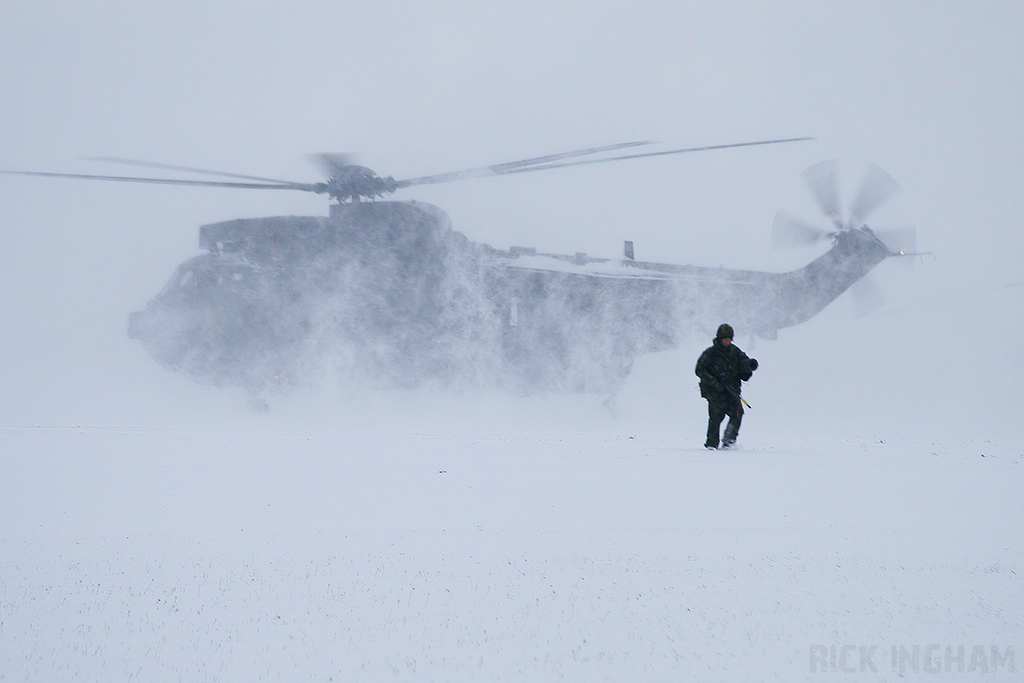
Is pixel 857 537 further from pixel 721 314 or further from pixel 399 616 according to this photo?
pixel 721 314

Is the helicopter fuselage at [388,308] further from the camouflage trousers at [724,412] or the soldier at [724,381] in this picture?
the camouflage trousers at [724,412]

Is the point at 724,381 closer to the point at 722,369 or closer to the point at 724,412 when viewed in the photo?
the point at 722,369

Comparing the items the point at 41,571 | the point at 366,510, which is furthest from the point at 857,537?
the point at 41,571

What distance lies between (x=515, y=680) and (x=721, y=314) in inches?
642

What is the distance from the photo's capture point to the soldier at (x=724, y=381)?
24.1 ft

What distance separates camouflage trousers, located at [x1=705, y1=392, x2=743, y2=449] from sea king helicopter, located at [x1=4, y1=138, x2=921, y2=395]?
5.92m

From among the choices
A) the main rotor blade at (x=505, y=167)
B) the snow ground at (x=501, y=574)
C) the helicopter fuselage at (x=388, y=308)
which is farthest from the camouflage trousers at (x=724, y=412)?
the helicopter fuselage at (x=388, y=308)

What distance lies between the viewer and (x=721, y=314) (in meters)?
17.8

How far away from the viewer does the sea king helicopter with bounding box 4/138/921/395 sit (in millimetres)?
13727

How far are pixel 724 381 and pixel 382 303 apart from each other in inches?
350

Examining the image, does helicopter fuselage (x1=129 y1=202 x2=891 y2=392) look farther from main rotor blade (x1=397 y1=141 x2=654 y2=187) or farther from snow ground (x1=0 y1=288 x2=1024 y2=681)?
snow ground (x1=0 y1=288 x2=1024 y2=681)

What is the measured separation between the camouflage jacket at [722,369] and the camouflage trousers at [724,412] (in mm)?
66

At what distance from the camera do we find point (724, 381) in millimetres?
7336

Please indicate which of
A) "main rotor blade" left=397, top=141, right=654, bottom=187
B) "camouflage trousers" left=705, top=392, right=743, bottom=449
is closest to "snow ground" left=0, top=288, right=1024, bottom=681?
"camouflage trousers" left=705, top=392, right=743, bottom=449
